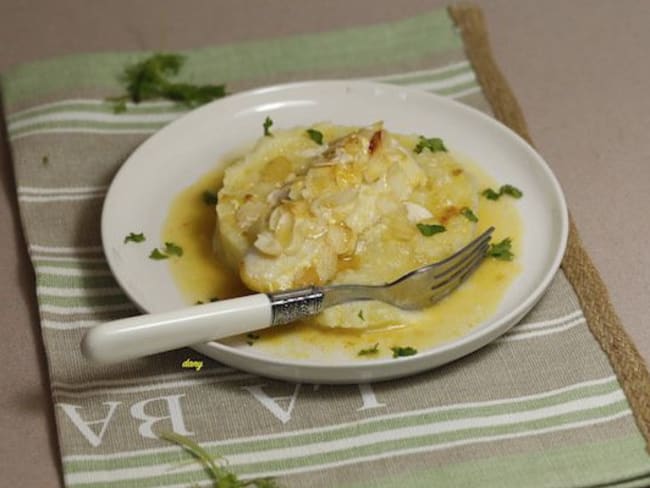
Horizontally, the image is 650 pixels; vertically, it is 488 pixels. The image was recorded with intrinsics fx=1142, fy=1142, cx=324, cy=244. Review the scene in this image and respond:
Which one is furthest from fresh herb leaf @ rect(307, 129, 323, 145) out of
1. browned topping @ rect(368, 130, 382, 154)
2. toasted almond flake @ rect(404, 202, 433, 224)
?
toasted almond flake @ rect(404, 202, 433, 224)

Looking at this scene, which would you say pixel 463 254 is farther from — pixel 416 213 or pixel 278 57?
pixel 278 57

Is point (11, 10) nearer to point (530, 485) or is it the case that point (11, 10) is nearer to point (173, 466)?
point (173, 466)

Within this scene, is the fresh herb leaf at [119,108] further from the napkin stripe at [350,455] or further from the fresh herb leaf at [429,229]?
the napkin stripe at [350,455]

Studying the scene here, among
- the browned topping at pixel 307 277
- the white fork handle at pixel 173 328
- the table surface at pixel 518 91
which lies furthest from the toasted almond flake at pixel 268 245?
the table surface at pixel 518 91

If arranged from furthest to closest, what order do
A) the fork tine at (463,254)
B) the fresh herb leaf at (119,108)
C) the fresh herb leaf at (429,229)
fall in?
the fresh herb leaf at (119,108), the fresh herb leaf at (429,229), the fork tine at (463,254)

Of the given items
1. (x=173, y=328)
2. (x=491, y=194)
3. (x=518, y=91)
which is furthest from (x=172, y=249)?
(x=518, y=91)

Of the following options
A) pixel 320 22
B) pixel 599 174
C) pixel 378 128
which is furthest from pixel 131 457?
pixel 320 22
